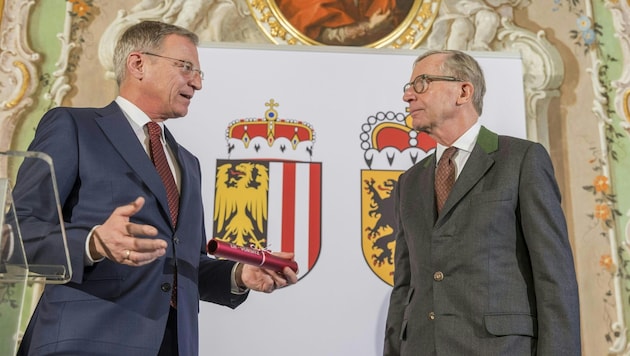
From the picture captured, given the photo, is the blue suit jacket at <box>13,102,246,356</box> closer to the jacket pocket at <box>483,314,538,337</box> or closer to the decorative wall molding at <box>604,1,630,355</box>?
the jacket pocket at <box>483,314,538,337</box>

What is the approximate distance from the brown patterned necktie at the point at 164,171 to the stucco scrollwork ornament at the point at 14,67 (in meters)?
1.69

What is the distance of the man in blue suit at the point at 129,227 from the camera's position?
1.78 meters

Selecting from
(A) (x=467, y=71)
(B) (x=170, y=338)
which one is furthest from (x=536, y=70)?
(B) (x=170, y=338)

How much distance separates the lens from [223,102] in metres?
3.56

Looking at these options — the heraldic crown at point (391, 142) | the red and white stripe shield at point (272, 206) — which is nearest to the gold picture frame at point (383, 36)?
the heraldic crown at point (391, 142)

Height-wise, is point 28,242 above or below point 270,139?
below

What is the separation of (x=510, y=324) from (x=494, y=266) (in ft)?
0.60

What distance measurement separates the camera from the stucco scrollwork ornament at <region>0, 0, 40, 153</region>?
372 cm

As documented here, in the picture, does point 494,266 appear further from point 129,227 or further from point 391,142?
point 391,142

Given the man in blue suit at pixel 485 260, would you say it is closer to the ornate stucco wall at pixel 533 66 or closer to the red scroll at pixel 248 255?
the red scroll at pixel 248 255

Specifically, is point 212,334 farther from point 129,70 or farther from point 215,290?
point 129,70

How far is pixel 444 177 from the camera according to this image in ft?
8.23

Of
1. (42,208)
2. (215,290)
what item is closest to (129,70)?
(215,290)

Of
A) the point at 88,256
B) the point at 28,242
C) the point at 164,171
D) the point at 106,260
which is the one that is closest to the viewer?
the point at 28,242
